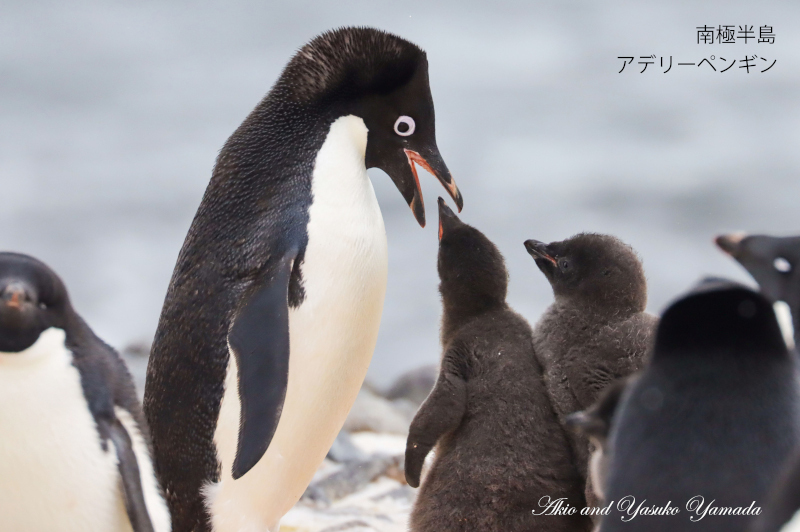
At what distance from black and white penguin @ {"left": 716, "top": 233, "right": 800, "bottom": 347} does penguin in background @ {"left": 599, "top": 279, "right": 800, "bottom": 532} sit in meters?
0.54

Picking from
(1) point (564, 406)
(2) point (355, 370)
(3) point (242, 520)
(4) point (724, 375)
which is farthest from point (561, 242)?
(4) point (724, 375)

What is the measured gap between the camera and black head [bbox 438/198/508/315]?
261 centimetres

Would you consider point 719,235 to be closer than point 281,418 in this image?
Yes

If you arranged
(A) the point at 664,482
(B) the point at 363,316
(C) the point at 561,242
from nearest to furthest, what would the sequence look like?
(A) the point at 664,482
(B) the point at 363,316
(C) the point at 561,242

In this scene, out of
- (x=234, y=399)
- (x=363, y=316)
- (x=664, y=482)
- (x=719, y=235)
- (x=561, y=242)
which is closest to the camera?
(x=664, y=482)

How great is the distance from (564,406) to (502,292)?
53cm

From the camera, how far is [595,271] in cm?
240

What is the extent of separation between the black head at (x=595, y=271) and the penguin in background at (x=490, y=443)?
0.20 m

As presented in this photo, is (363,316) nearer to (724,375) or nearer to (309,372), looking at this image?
(309,372)

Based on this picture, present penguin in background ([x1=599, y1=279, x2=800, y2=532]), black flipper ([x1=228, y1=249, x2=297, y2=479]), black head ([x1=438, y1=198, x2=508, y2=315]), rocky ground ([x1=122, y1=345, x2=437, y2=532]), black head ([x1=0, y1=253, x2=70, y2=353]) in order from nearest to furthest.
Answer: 1. penguin in background ([x1=599, y1=279, x2=800, y2=532])
2. black head ([x1=0, y1=253, x2=70, y2=353])
3. black flipper ([x1=228, y1=249, x2=297, y2=479])
4. black head ([x1=438, y1=198, x2=508, y2=315])
5. rocky ground ([x1=122, y1=345, x2=437, y2=532])

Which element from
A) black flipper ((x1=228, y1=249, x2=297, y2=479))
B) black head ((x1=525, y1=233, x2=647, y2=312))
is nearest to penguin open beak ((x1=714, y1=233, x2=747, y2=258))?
black head ((x1=525, y1=233, x2=647, y2=312))

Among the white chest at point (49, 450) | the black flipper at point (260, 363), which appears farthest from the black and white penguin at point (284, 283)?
the white chest at point (49, 450)

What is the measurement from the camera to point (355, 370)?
7.66 feet

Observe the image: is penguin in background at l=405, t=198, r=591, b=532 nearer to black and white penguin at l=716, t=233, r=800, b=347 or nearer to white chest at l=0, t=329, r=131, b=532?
black and white penguin at l=716, t=233, r=800, b=347
